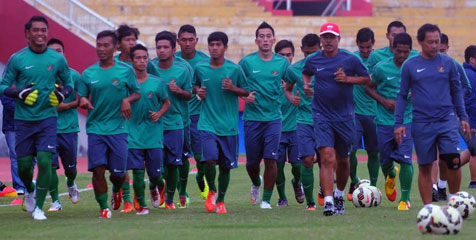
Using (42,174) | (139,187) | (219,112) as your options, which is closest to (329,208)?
(219,112)

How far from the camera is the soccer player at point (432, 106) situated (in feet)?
37.6

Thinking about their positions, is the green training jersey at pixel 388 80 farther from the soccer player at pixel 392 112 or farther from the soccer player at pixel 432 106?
the soccer player at pixel 432 106

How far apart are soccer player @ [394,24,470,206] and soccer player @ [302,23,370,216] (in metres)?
0.92

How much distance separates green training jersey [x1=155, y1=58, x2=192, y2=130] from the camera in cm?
1396

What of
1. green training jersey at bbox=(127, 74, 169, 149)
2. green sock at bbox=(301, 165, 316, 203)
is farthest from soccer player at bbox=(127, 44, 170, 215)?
green sock at bbox=(301, 165, 316, 203)

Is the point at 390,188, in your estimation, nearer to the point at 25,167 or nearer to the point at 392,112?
the point at 392,112

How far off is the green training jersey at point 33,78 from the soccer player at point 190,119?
9.44ft

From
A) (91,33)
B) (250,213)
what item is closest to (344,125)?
(250,213)

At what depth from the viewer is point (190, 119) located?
15414 millimetres

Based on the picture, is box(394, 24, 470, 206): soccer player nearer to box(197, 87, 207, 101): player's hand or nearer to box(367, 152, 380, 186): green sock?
box(197, 87, 207, 101): player's hand

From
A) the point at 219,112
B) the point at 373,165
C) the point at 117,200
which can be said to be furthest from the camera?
the point at 373,165

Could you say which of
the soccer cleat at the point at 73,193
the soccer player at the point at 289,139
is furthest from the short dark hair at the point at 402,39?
the soccer cleat at the point at 73,193

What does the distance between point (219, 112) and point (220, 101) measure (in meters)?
0.14

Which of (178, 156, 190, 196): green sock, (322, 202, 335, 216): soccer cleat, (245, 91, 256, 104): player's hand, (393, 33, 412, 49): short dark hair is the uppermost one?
(393, 33, 412, 49): short dark hair
